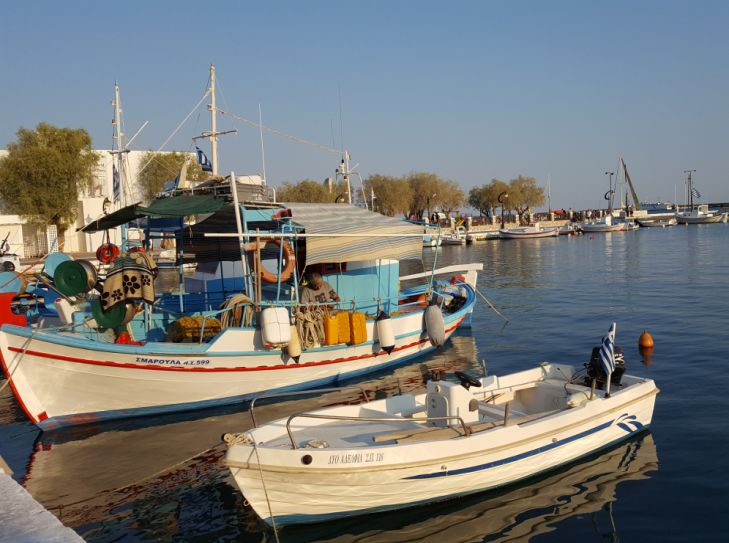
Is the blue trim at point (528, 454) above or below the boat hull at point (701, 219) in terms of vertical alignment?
below

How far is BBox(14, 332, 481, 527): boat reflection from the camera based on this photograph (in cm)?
962

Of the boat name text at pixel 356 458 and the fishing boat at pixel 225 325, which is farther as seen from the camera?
the fishing boat at pixel 225 325

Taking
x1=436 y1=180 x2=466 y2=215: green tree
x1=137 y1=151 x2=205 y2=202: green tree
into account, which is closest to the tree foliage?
x1=436 y1=180 x2=466 y2=215: green tree

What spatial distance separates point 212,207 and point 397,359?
6324 mm

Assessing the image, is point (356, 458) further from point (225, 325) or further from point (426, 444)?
point (225, 325)

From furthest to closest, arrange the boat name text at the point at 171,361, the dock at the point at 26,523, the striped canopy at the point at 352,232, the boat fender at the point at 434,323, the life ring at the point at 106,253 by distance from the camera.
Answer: the boat fender at the point at 434,323, the life ring at the point at 106,253, the striped canopy at the point at 352,232, the boat name text at the point at 171,361, the dock at the point at 26,523

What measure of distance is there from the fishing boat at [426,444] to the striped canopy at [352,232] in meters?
5.48

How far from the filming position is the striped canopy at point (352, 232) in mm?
15414

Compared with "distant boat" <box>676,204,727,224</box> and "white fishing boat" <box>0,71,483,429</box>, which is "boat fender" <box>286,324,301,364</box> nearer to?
"white fishing boat" <box>0,71,483,429</box>

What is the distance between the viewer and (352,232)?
16.0 m

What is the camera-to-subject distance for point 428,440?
29.2 ft

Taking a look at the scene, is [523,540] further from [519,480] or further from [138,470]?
[138,470]

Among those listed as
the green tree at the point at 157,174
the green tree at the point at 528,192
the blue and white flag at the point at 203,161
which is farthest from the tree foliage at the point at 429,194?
the blue and white flag at the point at 203,161

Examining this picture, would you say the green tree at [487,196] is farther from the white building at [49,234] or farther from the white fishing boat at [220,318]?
the white fishing boat at [220,318]
